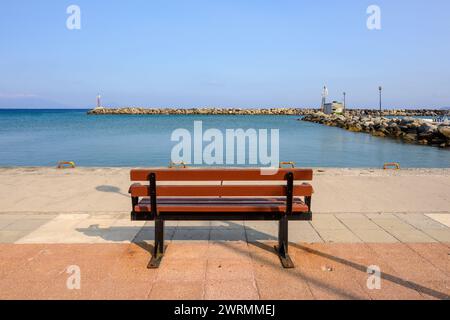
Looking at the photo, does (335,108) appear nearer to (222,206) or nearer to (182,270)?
(222,206)

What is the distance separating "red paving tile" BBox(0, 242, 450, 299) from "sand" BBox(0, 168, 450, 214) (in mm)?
2009

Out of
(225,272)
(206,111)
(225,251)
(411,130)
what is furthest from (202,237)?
(206,111)

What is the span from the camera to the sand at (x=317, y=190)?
6.80 metres

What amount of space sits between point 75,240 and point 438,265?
462cm

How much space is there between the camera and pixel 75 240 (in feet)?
16.5

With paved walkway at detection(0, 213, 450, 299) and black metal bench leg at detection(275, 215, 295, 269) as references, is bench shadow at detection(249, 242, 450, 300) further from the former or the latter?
black metal bench leg at detection(275, 215, 295, 269)

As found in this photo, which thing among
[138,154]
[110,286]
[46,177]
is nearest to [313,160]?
[138,154]

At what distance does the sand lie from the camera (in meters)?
6.80

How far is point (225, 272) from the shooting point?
4023mm

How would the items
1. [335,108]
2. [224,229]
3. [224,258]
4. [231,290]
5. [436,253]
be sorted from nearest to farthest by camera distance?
[231,290], [224,258], [436,253], [224,229], [335,108]

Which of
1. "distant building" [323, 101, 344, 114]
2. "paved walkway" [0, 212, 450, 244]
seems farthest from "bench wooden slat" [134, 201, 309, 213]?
"distant building" [323, 101, 344, 114]

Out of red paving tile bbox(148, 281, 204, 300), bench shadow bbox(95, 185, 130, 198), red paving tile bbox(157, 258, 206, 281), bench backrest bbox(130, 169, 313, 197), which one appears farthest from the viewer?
bench shadow bbox(95, 185, 130, 198)

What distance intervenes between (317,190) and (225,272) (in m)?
4.76
